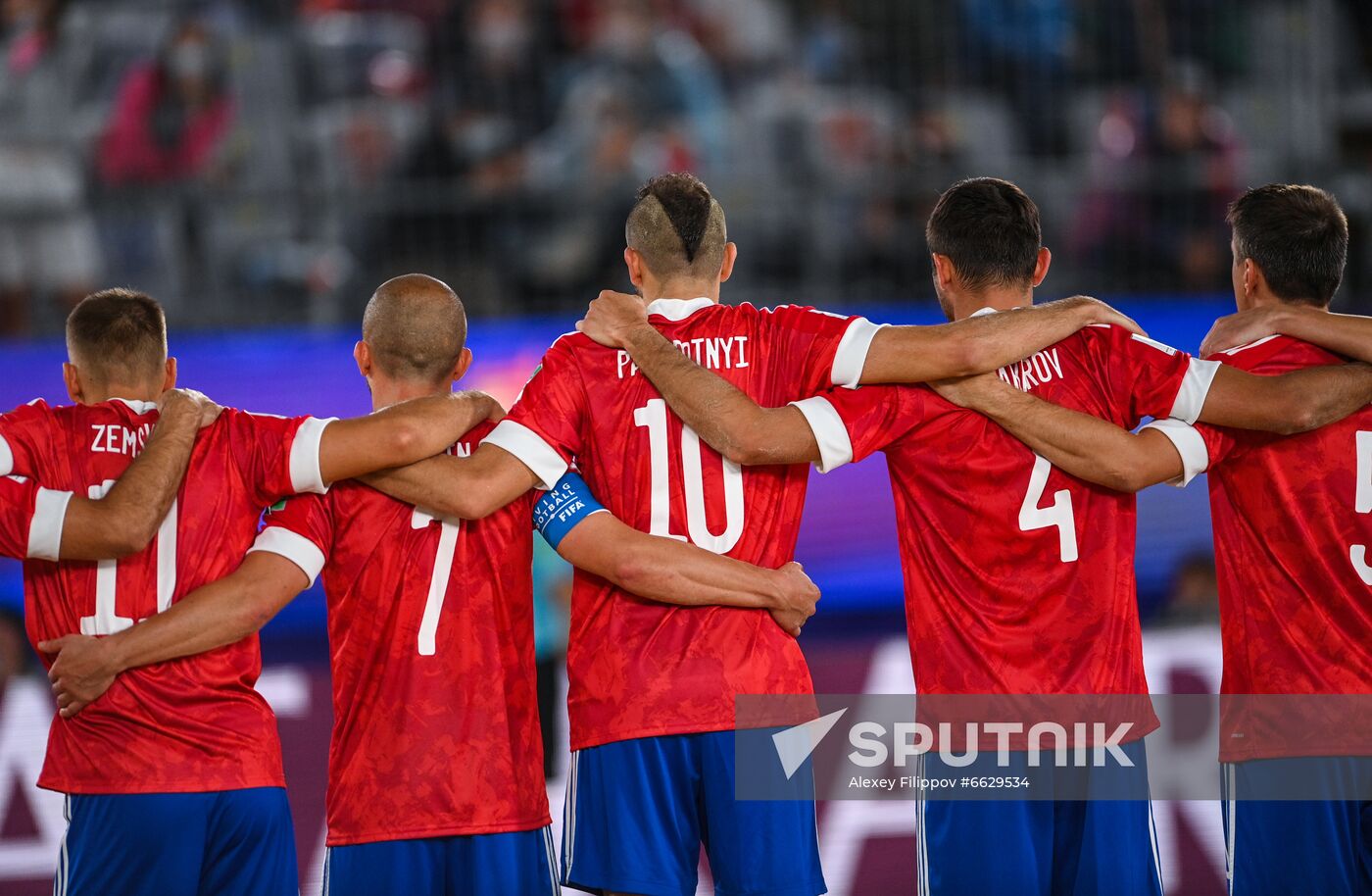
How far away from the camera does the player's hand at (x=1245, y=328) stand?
4.96 meters

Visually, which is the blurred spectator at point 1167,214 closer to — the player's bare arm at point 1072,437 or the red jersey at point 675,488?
the player's bare arm at point 1072,437

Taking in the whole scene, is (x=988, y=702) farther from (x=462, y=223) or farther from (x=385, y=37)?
(x=385, y=37)

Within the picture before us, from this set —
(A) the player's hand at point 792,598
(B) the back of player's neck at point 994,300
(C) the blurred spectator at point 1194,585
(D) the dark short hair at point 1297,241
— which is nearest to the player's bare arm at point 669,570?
(A) the player's hand at point 792,598

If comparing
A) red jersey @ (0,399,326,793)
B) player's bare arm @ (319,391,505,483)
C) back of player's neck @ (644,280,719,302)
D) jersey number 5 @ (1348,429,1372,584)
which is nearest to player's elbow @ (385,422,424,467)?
player's bare arm @ (319,391,505,483)

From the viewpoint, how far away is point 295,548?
471 cm

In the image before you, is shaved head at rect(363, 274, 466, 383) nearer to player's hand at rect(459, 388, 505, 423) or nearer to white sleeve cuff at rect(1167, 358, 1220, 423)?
player's hand at rect(459, 388, 505, 423)

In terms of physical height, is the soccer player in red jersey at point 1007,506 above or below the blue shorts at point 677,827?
above

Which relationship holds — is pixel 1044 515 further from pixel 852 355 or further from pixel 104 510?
pixel 104 510

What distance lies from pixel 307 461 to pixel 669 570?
1131 mm

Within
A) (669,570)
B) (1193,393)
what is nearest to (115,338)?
(669,570)

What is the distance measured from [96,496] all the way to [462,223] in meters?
5.95

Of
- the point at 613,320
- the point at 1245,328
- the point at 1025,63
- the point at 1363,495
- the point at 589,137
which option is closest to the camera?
the point at 613,320

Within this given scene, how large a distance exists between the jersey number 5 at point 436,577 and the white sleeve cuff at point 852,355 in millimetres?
1236

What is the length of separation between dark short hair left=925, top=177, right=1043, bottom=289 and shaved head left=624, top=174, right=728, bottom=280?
2.27 ft
